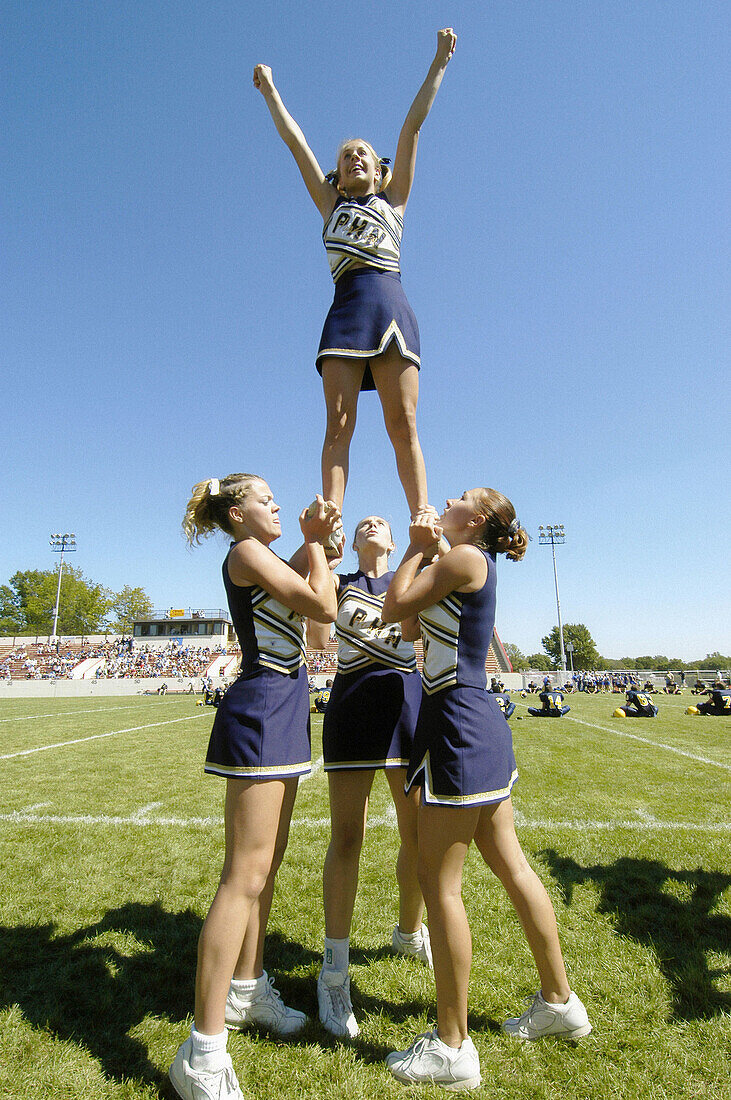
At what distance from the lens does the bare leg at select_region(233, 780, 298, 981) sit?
98.4 inches

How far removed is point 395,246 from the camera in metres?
3.14

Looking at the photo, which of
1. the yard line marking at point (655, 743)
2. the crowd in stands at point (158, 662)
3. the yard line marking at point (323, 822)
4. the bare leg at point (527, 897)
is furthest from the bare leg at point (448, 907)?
the crowd in stands at point (158, 662)

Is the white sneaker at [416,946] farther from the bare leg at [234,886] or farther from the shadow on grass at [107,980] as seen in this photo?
the bare leg at [234,886]

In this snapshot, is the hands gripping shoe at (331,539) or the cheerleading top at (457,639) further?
the hands gripping shoe at (331,539)

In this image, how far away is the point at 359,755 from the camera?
9.18 feet

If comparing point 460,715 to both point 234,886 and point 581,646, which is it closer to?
point 234,886

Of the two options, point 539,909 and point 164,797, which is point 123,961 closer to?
point 539,909

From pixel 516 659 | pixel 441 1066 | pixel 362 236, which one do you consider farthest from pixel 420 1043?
pixel 516 659

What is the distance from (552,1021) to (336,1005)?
907mm

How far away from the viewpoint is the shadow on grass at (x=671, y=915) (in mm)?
2777

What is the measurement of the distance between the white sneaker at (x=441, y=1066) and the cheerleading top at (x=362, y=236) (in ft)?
11.2

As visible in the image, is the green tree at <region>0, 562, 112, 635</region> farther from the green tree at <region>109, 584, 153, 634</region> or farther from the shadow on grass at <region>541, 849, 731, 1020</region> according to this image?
the shadow on grass at <region>541, 849, 731, 1020</region>

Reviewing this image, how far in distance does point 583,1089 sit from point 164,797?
5585mm

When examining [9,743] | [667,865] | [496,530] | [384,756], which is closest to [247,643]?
[384,756]
